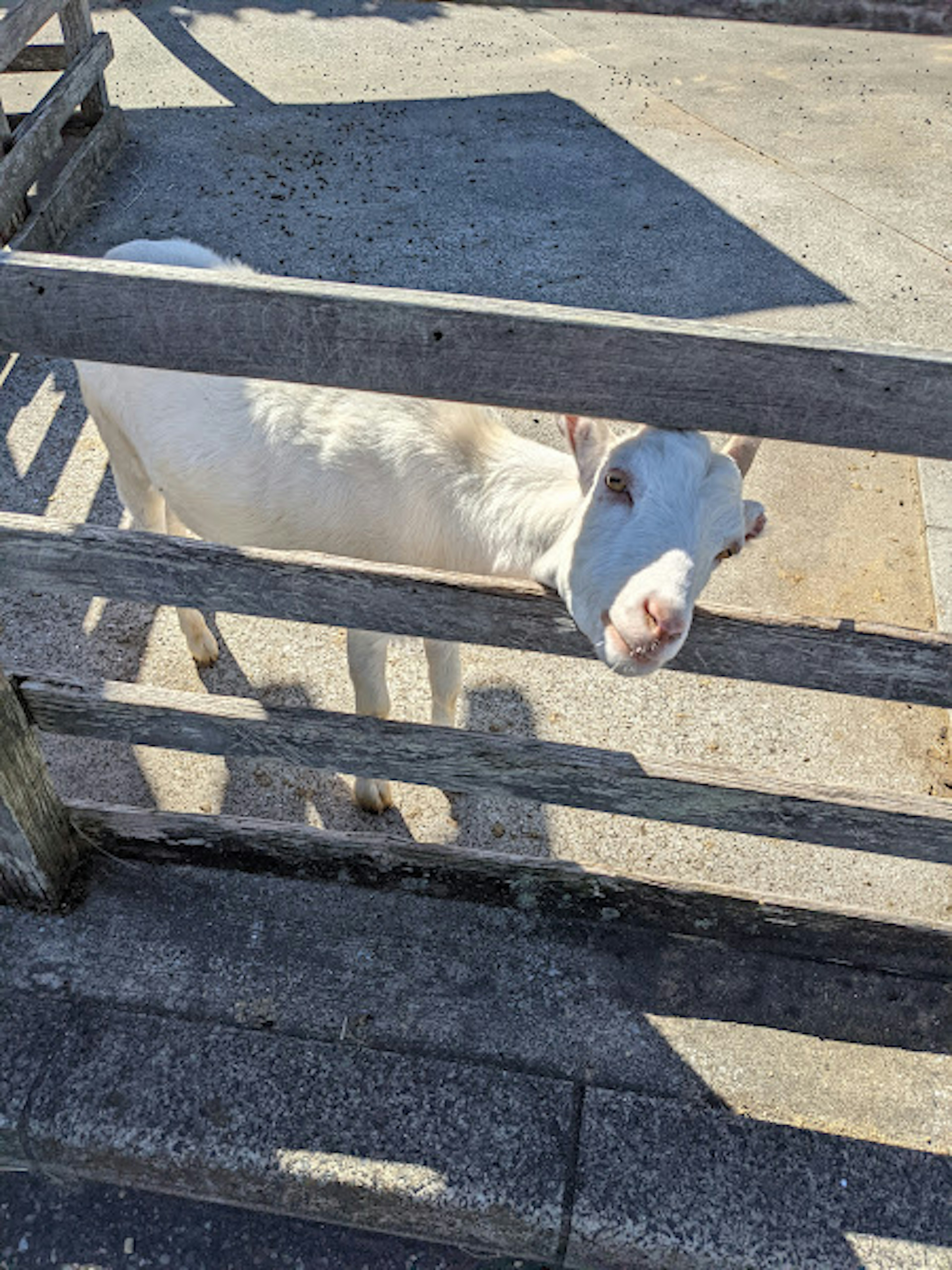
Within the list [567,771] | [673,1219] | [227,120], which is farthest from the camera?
[227,120]

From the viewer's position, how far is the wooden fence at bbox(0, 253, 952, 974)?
1.91m

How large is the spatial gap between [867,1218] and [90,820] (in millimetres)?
2382

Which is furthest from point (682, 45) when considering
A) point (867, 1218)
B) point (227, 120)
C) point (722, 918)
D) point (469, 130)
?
point (867, 1218)

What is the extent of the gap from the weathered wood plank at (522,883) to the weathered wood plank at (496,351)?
1546 millimetres

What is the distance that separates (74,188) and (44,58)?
4.67ft

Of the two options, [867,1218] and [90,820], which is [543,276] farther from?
[867,1218]

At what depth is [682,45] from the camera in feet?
35.6

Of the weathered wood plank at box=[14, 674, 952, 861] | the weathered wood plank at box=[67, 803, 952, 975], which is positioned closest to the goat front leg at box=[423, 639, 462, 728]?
the weathered wood plank at box=[67, 803, 952, 975]

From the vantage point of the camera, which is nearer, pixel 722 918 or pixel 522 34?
pixel 722 918

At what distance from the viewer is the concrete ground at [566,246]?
4.00m

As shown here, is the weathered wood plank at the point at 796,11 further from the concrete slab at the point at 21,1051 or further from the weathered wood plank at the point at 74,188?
the weathered wood plank at the point at 74,188

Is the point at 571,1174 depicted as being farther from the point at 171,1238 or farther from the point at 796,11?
the point at 796,11

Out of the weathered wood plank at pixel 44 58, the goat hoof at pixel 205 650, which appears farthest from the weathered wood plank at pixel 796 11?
the weathered wood plank at pixel 44 58

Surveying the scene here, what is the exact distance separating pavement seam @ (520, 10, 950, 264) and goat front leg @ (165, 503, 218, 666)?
19.1 ft
